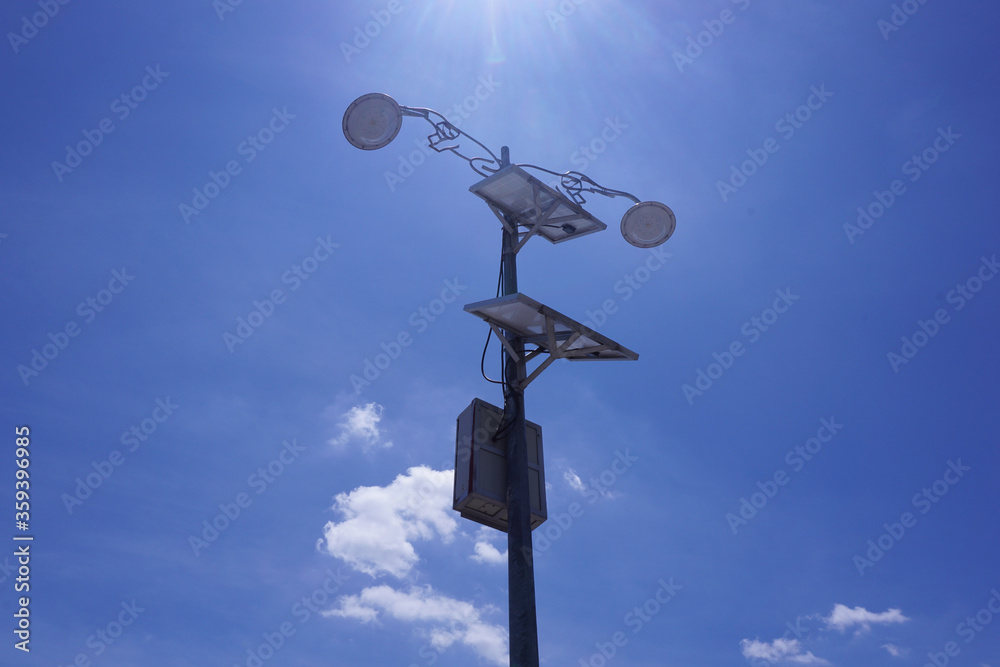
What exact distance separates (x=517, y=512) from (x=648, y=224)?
389cm

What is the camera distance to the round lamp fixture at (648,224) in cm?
936

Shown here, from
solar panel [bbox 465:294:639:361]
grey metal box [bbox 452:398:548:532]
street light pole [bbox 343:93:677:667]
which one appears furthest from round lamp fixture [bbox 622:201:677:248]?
grey metal box [bbox 452:398:548:532]

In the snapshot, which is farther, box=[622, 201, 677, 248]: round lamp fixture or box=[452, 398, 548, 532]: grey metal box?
box=[622, 201, 677, 248]: round lamp fixture

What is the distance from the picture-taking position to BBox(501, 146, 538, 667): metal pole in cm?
671

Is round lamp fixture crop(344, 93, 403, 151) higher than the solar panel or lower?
higher

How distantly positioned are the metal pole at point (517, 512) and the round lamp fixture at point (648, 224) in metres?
1.44

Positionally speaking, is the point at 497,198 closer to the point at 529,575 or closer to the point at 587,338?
the point at 587,338

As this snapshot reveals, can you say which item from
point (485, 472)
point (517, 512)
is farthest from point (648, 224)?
point (517, 512)

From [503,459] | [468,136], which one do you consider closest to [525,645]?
[503,459]

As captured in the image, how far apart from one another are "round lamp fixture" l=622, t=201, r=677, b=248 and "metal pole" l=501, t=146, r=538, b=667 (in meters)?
1.44

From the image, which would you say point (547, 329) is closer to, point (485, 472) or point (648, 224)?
point (485, 472)

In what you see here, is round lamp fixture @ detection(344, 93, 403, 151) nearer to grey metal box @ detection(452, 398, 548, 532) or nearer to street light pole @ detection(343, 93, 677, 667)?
street light pole @ detection(343, 93, 677, 667)

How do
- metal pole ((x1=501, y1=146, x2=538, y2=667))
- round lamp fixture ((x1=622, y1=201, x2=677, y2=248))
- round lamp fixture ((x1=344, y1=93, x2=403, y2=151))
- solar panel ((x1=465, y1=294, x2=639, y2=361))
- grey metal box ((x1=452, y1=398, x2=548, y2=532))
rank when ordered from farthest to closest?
round lamp fixture ((x1=622, y1=201, x2=677, y2=248)), round lamp fixture ((x1=344, y1=93, x2=403, y2=151)), solar panel ((x1=465, y1=294, x2=639, y2=361)), grey metal box ((x1=452, y1=398, x2=548, y2=532)), metal pole ((x1=501, y1=146, x2=538, y2=667))

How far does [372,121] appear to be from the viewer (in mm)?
Answer: 8398
